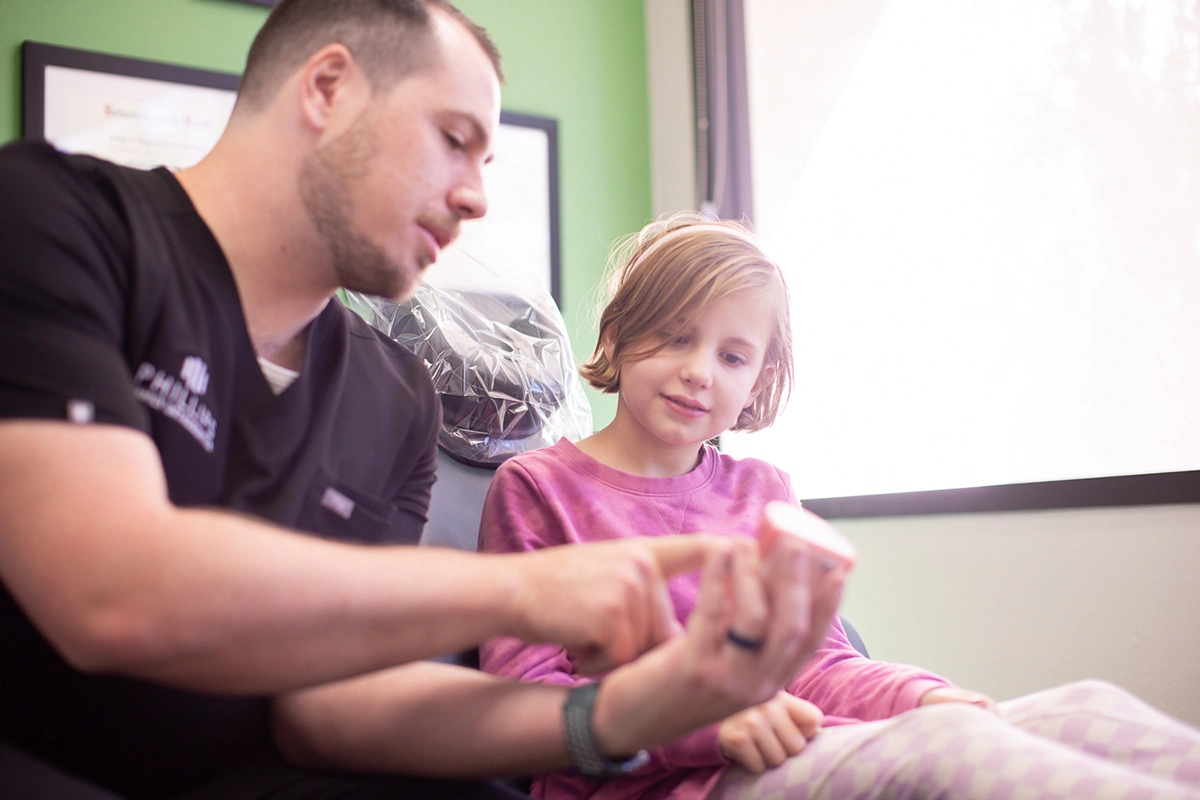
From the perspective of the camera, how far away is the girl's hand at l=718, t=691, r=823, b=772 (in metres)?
0.89

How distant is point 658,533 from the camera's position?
1239 mm

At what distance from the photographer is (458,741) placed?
813 millimetres

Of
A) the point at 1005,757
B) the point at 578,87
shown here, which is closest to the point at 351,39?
the point at 1005,757

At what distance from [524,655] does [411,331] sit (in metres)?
0.64

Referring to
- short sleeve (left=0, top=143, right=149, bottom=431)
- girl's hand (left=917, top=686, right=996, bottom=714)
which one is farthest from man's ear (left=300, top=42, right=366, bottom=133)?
girl's hand (left=917, top=686, right=996, bottom=714)

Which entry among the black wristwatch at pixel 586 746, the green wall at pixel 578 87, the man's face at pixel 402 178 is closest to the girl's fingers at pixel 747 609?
the black wristwatch at pixel 586 746

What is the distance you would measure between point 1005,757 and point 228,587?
566mm

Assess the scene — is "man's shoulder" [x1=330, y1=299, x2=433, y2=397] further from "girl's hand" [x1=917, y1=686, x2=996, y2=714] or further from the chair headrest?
"girl's hand" [x1=917, y1=686, x2=996, y2=714]

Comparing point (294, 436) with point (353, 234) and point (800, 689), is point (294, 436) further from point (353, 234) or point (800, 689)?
point (800, 689)

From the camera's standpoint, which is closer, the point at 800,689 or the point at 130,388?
the point at 130,388

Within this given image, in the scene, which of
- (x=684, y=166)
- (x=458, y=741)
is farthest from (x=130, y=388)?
(x=684, y=166)

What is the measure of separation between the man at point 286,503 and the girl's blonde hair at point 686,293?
32cm

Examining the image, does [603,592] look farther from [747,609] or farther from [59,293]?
[59,293]

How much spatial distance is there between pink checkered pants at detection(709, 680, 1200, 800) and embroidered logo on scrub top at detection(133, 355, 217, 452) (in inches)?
23.2
